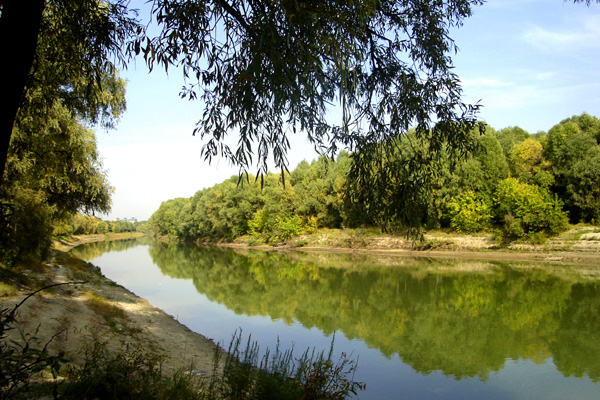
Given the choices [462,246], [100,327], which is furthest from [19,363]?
[462,246]

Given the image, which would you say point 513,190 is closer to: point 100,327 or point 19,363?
point 100,327

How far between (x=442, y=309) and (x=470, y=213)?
2001cm

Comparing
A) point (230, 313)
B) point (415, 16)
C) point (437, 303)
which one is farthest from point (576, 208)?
point (415, 16)

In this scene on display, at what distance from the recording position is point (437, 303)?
48.9 ft

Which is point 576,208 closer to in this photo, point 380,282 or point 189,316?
point 380,282

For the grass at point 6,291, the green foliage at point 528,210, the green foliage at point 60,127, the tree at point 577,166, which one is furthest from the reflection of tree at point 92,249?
the tree at point 577,166

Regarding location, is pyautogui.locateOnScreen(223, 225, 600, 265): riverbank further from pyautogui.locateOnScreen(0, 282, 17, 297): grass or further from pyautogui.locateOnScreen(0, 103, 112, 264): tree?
pyautogui.locateOnScreen(0, 282, 17, 297): grass

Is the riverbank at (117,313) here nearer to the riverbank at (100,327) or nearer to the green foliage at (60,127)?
the riverbank at (100,327)

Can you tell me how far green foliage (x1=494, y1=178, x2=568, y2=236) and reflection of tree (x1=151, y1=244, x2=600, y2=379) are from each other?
5.92m

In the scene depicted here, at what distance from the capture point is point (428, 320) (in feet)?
41.0

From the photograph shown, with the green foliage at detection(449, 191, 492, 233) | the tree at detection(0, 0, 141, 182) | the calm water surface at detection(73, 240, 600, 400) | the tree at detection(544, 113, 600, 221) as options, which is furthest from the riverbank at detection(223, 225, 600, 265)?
the tree at detection(0, 0, 141, 182)

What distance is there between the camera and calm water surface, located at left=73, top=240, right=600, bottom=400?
7.82 metres

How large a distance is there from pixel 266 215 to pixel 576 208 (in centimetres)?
3161

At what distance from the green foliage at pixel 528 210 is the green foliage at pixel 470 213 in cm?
121
